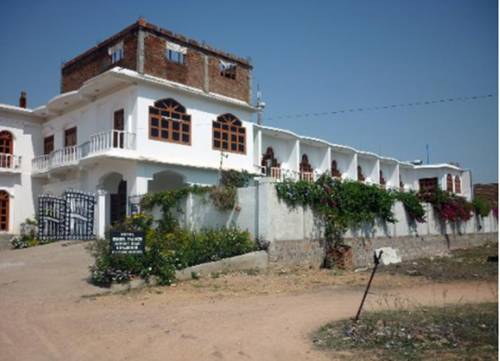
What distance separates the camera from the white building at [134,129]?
20.3 m

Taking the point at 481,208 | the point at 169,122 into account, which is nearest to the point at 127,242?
the point at 169,122

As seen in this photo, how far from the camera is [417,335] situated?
6.33 metres


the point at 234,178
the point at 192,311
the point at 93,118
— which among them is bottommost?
the point at 192,311

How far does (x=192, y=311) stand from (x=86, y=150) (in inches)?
575

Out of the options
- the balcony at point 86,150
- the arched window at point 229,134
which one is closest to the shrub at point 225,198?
the balcony at point 86,150

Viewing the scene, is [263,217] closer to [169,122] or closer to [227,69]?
[169,122]

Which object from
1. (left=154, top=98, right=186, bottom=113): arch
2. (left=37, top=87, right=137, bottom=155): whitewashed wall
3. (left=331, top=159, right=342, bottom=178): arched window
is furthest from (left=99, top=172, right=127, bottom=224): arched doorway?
(left=331, top=159, right=342, bottom=178): arched window

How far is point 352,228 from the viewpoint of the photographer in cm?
1738

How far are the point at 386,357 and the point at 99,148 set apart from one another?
56.2ft

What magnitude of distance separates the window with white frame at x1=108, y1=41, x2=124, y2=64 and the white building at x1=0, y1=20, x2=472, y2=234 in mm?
46

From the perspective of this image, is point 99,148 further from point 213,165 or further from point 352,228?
point 352,228

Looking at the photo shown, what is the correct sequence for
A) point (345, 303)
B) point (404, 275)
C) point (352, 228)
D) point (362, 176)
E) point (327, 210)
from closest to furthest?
point (345, 303), point (404, 275), point (327, 210), point (352, 228), point (362, 176)

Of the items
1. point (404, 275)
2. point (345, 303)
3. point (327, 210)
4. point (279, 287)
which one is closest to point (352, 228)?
point (327, 210)

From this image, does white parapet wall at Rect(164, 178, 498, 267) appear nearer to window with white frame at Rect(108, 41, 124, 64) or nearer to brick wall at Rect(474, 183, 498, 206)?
window with white frame at Rect(108, 41, 124, 64)
